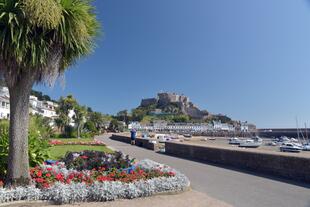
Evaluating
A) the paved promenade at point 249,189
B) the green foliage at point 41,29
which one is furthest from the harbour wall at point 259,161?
the green foliage at point 41,29

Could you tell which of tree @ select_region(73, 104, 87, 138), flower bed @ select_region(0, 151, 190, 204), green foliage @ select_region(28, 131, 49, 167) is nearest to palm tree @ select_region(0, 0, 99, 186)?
flower bed @ select_region(0, 151, 190, 204)

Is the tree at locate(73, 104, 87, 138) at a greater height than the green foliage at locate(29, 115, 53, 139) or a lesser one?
greater

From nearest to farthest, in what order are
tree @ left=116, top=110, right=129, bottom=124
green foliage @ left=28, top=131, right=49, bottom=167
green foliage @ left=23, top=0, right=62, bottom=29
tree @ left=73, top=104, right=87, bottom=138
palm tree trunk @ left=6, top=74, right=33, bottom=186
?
green foliage @ left=23, top=0, right=62, bottom=29, palm tree trunk @ left=6, top=74, right=33, bottom=186, green foliage @ left=28, top=131, right=49, bottom=167, tree @ left=73, top=104, right=87, bottom=138, tree @ left=116, top=110, right=129, bottom=124

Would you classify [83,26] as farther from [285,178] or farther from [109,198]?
[285,178]

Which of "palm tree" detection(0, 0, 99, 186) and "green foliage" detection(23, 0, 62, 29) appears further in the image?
"palm tree" detection(0, 0, 99, 186)

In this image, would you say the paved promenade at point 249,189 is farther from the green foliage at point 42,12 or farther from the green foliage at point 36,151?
the green foliage at point 42,12

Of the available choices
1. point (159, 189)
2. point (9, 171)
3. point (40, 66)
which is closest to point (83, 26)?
point (40, 66)

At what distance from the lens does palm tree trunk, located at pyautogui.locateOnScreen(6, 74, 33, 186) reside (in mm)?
6527

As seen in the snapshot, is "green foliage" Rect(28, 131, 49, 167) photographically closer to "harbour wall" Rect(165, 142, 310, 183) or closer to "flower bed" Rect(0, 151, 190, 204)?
"flower bed" Rect(0, 151, 190, 204)

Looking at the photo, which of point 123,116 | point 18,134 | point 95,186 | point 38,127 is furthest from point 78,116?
point 123,116

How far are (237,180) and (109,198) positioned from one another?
4772mm

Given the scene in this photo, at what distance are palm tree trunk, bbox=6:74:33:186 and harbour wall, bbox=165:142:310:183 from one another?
8.26m

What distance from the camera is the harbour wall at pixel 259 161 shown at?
917 cm

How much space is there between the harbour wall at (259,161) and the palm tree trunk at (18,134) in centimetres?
826
